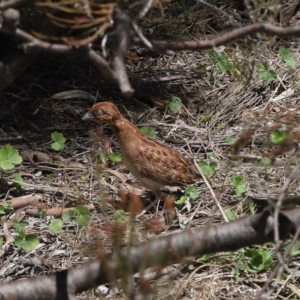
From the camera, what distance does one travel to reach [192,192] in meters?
6.29

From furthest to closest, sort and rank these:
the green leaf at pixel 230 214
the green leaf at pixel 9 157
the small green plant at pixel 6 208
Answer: the green leaf at pixel 9 157, the small green plant at pixel 6 208, the green leaf at pixel 230 214

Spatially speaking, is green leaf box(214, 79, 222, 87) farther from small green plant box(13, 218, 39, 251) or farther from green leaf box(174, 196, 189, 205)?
small green plant box(13, 218, 39, 251)

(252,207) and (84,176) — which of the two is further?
(84,176)

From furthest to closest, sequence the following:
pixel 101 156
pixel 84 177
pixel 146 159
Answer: pixel 101 156 < pixel 84 177 < pixel 146 159

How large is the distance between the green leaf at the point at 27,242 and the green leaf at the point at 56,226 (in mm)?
251

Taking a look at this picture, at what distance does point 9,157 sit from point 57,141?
0.49 metres

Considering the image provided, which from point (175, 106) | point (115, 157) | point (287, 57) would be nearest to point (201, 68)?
point (175, 106)

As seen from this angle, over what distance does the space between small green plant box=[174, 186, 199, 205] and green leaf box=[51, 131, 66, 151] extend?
1101 mm

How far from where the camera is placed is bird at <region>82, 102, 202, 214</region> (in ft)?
20.4

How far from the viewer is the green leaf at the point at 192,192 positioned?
6.26m

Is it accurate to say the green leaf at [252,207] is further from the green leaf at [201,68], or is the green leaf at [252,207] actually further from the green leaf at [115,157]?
the green leaf at [201,68]

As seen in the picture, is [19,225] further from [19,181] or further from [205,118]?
[205,118]

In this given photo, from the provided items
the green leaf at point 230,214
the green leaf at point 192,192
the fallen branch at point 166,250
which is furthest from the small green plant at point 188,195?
the fallen branch at point 166,250

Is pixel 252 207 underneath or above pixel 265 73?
underneath
